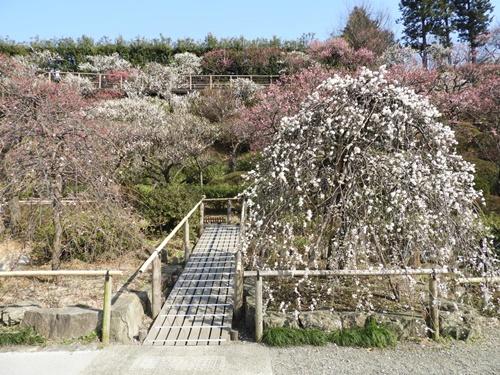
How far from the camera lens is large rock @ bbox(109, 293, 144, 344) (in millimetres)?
4016

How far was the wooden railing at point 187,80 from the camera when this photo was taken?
20859 mm

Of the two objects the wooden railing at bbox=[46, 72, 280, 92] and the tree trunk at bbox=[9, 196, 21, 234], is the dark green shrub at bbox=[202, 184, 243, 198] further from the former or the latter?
the wooden railing at bbox=[46, 72, 280, 92]

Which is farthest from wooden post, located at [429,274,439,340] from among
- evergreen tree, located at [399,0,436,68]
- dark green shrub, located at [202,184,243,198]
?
evergreen tree, located at [399,0,436,68]

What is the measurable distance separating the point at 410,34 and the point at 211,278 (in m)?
27.8

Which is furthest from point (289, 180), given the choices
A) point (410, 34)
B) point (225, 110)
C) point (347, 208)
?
point (410, 34)

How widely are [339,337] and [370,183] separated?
1.85m

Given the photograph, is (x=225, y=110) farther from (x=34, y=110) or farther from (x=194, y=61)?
(x=34, y=110)

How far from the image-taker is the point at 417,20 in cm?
2619

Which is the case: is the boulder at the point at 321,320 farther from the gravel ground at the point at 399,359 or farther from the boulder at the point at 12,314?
the boulder at the point at 12,314

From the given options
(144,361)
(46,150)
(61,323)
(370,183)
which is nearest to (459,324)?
(370,183)

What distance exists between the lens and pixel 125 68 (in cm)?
2347

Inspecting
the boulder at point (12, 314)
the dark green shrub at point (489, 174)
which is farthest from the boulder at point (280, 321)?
the dark green shrub at point (489, 174)

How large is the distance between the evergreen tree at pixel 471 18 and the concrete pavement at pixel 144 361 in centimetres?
2838

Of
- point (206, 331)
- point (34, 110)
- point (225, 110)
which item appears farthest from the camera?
point (225, 110)
